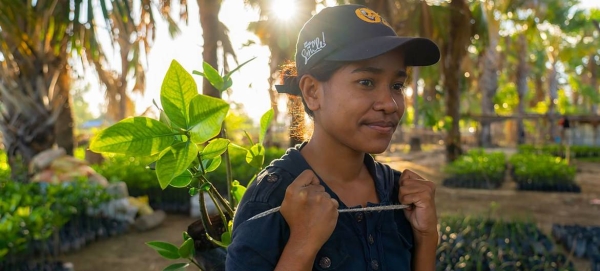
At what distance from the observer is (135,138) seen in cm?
98

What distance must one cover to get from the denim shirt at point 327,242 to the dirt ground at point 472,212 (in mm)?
3938

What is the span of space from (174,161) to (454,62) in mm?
10454

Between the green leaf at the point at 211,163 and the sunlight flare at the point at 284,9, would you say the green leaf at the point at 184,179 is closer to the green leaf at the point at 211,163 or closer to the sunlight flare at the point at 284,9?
the green leaf at the point at 211,163

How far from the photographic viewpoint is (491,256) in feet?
12.4

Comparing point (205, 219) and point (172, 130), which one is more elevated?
point (172, 130)

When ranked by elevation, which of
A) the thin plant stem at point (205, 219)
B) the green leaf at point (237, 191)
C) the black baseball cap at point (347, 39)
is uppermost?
the black baseball cap at point (347, 39)

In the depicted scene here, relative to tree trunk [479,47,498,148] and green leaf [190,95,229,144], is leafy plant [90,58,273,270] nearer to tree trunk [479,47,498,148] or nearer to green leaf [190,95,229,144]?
green leaf [190,95,229,144]

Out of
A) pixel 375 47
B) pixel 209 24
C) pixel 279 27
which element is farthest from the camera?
pixel 279 27

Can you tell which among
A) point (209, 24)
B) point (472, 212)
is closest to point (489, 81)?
point (472, 212)

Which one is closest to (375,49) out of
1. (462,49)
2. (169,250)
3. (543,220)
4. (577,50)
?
(169,250)

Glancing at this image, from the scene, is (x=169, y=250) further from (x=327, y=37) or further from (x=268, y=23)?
(x=268, y=23)

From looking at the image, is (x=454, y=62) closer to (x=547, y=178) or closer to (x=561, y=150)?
(x=547, y=178)

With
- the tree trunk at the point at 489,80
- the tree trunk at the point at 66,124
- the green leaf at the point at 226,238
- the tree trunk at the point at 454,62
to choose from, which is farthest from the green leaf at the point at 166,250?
the tree trunk at the point at 489,80

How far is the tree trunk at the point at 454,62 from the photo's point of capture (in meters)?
10.0
